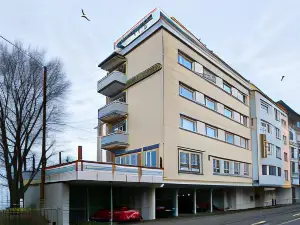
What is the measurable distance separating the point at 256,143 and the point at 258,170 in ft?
10.6

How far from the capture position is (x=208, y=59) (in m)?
35.8

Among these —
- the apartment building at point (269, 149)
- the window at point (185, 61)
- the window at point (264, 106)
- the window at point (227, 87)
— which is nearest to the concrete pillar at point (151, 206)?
the window at point (185, 61)

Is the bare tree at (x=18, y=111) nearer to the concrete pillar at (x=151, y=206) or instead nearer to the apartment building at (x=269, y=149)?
the concrete pillar at (x=151, y=206)

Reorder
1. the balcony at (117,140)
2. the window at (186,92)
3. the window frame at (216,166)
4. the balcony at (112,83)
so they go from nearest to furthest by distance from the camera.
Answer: the window at (186,92), the balcony at (117,140), the balcony at (112,83), the window frame at (216,166)

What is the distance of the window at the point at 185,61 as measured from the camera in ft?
105

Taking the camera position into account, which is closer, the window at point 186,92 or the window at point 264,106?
the window at point 186,92

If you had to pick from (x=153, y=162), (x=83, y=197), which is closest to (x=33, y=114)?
(x=83, y=197)

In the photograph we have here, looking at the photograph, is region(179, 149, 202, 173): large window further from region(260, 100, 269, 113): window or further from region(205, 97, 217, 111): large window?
region(260, 100, 269, 113): window

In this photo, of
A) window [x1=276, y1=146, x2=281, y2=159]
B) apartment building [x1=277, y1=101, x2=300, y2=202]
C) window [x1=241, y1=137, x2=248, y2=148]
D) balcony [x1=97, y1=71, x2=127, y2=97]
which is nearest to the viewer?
balcony [x1=97, y1=71, x2=127, y2=97]

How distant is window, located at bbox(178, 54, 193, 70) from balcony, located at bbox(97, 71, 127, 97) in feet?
18.3

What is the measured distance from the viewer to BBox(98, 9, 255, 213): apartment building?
29.2 metres

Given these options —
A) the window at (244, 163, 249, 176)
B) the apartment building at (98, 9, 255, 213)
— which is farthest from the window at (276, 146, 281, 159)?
the apartment building at (98, 9, 255, 213)

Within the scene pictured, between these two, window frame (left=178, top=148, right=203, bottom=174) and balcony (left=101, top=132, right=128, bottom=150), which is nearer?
window frame (left=178, top=148, right=203, bottom=174)

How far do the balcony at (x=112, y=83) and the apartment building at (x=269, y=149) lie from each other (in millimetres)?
A: 18706
